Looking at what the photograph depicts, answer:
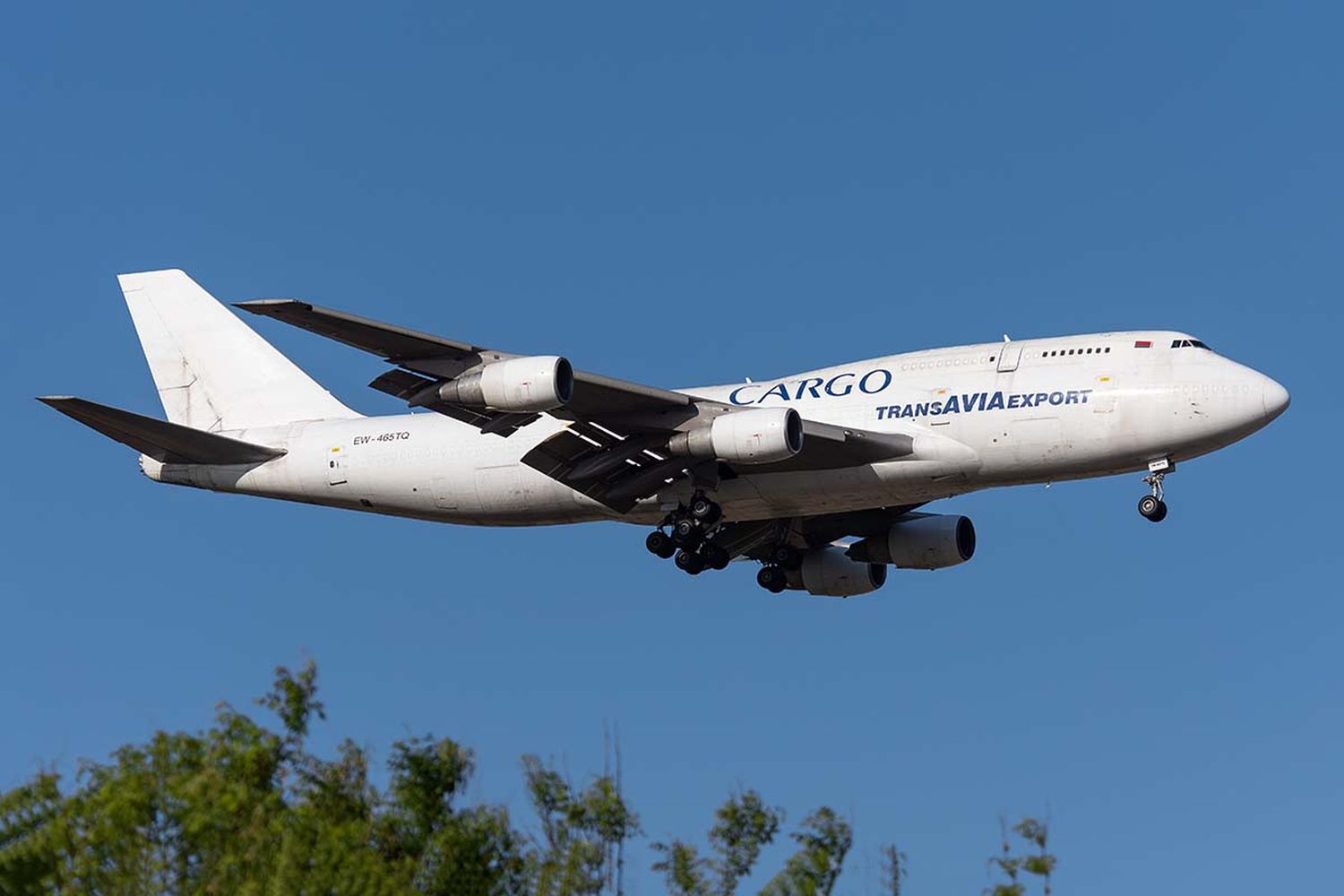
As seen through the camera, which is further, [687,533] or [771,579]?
[771,579]

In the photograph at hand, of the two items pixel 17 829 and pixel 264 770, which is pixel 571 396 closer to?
pixel 264 770

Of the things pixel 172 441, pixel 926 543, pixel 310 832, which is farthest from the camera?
pixel 926 543

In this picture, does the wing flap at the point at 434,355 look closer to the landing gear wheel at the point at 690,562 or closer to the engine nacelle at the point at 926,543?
the landing gear wheel at the point at 690,562

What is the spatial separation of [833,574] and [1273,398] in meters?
12.2

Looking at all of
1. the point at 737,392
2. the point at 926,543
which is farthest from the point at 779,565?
the point at 737,392

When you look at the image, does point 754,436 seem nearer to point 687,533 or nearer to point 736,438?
point 736,438

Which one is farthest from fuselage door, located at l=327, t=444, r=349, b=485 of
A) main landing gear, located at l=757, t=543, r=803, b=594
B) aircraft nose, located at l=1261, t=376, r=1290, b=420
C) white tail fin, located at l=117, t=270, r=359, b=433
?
aircraft nose, located at l=1261, t=376, r=1290, b=420

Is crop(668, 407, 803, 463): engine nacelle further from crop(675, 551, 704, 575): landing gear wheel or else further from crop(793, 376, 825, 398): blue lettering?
crop(675, 551, 704, 575): landing gear wheel

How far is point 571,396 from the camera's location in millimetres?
40219

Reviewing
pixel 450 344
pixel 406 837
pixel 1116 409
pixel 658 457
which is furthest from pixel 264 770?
pixel 1116 409

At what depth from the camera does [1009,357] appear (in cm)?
4141

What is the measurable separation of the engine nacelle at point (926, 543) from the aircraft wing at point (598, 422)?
6230 mm

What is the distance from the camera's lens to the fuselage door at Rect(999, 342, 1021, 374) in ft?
135

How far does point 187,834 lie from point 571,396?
1647cm
